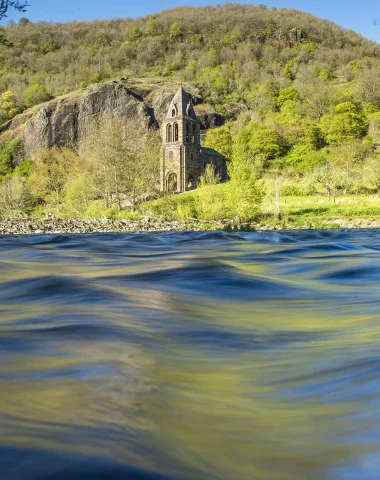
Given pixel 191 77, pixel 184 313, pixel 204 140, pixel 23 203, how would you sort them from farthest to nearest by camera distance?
pixel 191 77 → pixel 204 140 → pixel 23 203 → pixel 184 313

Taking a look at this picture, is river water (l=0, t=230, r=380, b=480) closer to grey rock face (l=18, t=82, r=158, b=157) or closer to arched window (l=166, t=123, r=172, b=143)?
arched window (l=166, t=123, r=172, b=143)

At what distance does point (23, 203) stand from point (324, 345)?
193ft

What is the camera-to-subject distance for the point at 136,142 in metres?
47.5

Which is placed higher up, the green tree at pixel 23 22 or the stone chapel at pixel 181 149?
the green tree at pixel 23 22

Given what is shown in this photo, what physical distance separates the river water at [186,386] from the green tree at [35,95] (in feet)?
342

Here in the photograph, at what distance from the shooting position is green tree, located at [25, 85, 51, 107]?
330 ft

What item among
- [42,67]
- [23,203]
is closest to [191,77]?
[42,67]

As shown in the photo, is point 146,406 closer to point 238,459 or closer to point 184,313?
point 238,459

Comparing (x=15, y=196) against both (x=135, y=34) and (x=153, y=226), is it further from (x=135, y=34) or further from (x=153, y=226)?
(x=135, y=34)

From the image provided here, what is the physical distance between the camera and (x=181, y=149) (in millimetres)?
61156

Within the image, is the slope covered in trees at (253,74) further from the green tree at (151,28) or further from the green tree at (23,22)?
the green tree at (23,22)

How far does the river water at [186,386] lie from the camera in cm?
Answer: 159

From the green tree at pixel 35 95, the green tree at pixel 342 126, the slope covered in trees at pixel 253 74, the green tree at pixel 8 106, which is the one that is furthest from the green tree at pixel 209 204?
the green tree at pixel 35 95

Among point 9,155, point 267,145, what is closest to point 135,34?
point 9,155
